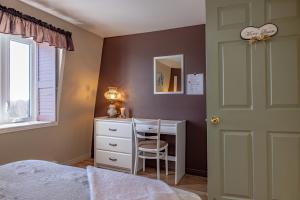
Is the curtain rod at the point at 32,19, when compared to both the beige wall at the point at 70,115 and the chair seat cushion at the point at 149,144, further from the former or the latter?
the chair seat cushion at the point at 149,144

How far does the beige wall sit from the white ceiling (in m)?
0.20

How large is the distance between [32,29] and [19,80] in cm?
75

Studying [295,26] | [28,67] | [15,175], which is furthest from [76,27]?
[295,26]

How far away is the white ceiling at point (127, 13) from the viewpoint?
2516mm

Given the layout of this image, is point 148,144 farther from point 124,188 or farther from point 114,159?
point 124,188

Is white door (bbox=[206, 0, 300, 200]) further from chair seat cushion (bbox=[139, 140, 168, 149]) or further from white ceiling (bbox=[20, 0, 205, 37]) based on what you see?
chair seat cushion (bbox=[139, 140, 168, 149])

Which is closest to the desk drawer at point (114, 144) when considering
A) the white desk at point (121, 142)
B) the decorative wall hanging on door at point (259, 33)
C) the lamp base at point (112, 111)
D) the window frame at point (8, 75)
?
the white desk at point (121, 142)

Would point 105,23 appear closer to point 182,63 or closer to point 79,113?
point 182,63

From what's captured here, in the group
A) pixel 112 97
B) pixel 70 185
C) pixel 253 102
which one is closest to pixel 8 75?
pixel 112 97

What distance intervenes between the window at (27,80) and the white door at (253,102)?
7.31 ft

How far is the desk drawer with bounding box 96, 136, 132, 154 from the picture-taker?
127 inches

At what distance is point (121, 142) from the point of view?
10.7 feet

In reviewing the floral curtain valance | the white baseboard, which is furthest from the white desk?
the floral curtain valance

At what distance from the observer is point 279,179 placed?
77.3 inches
